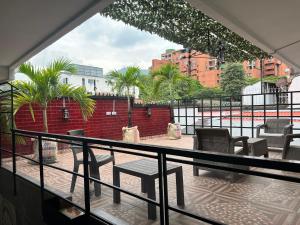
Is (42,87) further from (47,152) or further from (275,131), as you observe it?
(275,131)

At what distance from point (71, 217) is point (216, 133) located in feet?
6.88

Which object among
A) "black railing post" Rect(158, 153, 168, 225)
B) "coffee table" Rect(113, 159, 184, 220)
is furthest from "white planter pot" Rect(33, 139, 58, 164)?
"black railing post" Rect(158, 153, 168, 225)

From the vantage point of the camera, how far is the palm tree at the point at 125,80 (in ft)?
22.8

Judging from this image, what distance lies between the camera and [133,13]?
7797mm

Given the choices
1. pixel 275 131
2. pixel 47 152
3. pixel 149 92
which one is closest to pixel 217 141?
pixel 275 131

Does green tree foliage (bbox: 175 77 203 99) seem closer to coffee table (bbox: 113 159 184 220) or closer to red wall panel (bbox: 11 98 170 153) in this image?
red wall panel (bbox: 11 98 170 153)

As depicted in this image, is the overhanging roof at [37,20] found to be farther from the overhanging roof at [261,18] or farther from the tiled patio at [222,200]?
the tiled patio at [222,200]

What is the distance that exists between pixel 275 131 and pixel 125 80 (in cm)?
411

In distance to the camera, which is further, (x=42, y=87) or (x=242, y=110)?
(x=242, y=110)

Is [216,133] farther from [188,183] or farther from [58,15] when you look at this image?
[58,15]

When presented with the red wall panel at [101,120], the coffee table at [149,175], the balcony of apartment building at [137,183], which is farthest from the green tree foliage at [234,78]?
the coffee table at [149,175]

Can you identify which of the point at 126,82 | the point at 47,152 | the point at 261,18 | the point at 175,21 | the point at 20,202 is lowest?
the point at 20,202

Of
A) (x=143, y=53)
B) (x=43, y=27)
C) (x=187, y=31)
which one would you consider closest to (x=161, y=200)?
(x=43, y=27)

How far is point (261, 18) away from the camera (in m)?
2.51
